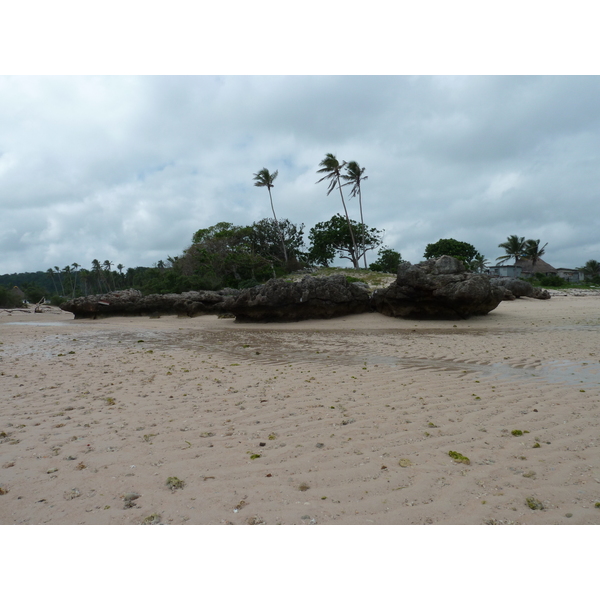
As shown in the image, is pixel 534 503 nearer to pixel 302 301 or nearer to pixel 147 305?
pixel 302 301

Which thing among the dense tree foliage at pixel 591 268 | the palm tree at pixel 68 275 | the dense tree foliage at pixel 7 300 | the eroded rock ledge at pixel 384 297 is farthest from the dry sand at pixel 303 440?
the palm tree at pixel 68 275

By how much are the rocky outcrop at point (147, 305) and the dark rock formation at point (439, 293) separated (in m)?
9.47

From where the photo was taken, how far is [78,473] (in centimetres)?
268

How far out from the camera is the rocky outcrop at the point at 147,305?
1986 centimetres

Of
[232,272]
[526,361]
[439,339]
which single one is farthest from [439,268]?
[232,272]

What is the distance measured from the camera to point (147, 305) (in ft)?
70.5

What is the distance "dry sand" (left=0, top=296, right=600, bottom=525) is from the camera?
2.24 m

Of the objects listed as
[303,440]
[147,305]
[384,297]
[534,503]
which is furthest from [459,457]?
[147,305]

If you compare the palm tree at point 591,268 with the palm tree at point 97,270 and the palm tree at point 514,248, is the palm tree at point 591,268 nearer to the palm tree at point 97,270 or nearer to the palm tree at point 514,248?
the palm tree at point 514,248

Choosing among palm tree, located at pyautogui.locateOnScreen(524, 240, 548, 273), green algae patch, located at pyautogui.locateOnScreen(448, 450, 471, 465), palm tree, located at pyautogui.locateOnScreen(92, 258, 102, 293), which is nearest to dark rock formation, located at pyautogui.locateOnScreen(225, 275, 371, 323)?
green algae patch, located at pyautogui.locateOnScreen(448, 450, 471, 465)

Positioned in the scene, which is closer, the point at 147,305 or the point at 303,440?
the point at 303,440

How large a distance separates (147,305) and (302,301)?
10.7 metres

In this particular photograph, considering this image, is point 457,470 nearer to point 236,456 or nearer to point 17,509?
point 236,456

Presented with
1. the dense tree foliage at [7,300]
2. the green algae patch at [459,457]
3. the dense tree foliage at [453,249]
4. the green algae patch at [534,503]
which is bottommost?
the green algae patch at [534,503]
